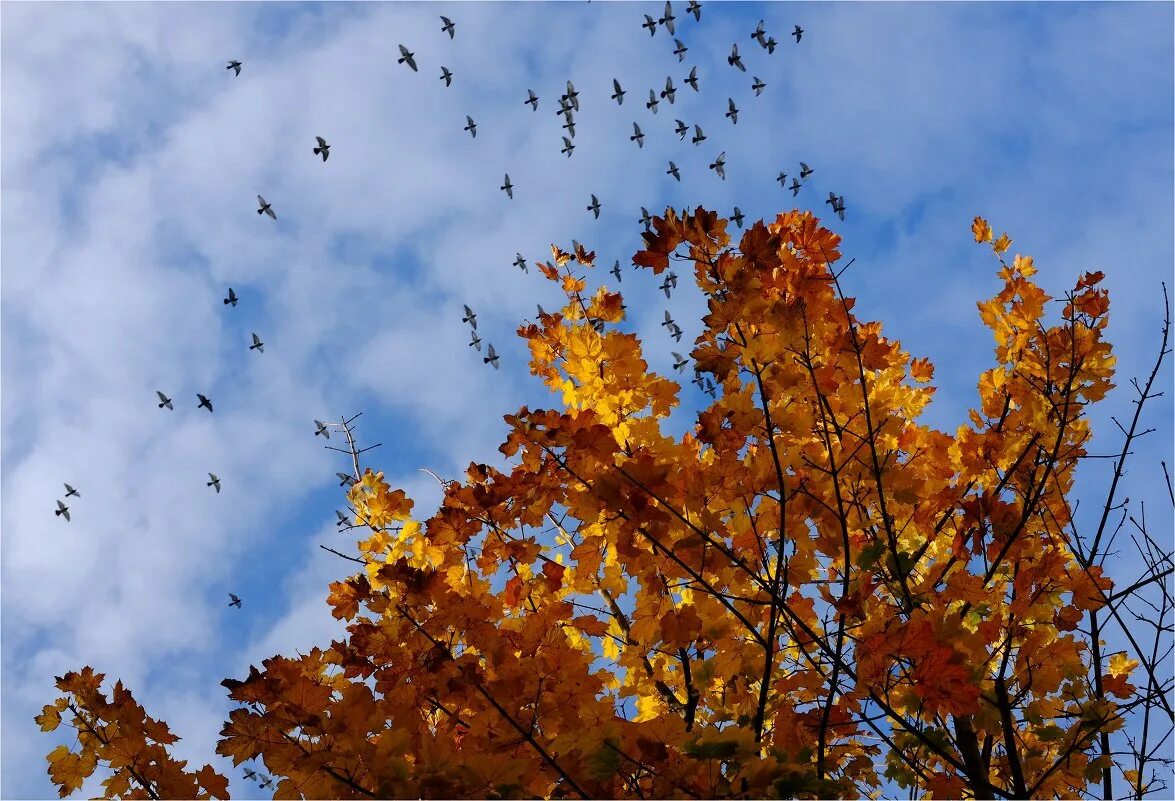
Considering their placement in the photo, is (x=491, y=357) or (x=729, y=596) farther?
(x=491, y=357)

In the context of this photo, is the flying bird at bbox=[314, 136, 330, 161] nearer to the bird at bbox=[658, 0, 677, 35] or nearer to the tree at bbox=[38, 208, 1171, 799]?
the bird at bbox=[658, 0, 677, 35]

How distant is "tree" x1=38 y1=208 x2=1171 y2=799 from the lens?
8.09 feet

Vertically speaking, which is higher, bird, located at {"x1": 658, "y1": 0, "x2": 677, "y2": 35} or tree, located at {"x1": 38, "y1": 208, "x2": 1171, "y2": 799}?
bird, located at {"x1": 658, "y1": 0, "x2": 677, "y2": 35}

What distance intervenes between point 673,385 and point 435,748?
1655mm

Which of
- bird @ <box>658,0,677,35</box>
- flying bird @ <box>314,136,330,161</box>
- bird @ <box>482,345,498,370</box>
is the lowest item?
bird @ <box>482,345,498,370</box>

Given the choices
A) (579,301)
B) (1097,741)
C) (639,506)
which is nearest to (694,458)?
(639,506)

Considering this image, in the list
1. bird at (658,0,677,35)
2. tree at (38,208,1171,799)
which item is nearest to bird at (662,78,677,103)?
bird at (658,0,677,35)

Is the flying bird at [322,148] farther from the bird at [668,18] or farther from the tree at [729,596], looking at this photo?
the tree at [729,596]

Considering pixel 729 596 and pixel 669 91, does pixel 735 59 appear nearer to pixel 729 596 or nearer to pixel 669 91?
pixel 669 91

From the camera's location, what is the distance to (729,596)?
2.71 metres

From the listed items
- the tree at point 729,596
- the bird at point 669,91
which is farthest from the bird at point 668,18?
the tree at point 729,596

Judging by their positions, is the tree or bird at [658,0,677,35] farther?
bird at [658,0,677,35]

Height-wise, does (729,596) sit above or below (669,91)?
below

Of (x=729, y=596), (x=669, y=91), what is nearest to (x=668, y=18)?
(x=669, y=91)
